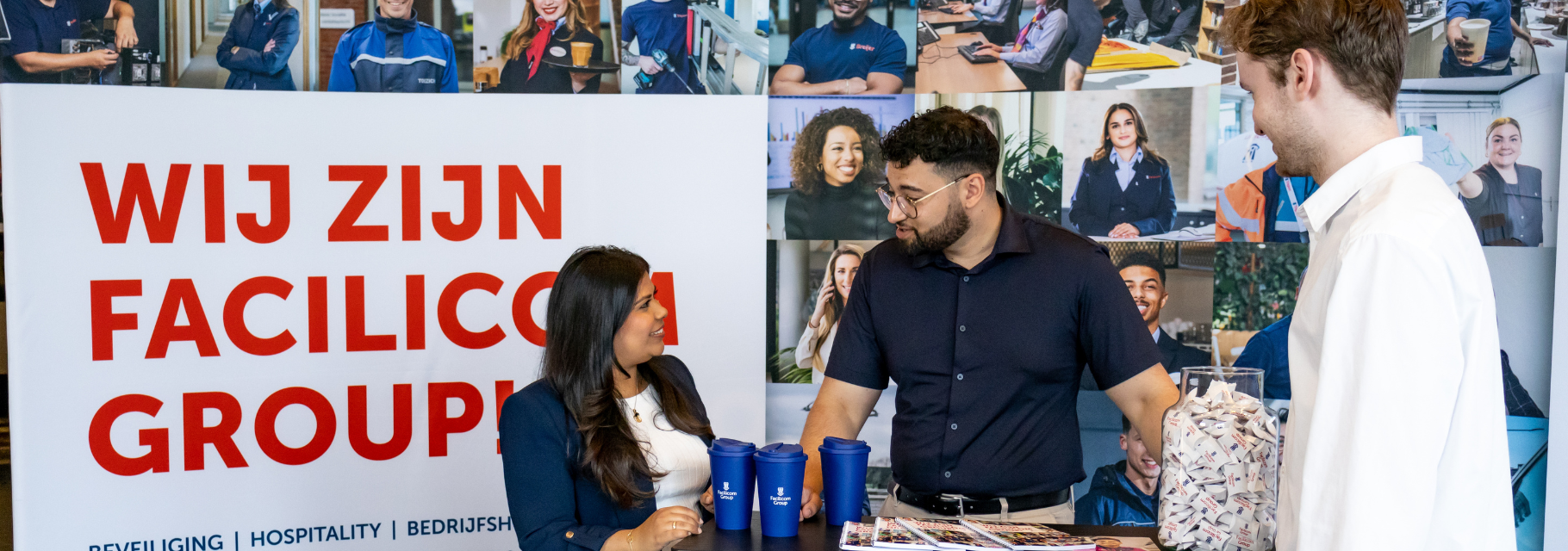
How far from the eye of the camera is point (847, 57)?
10.9ft

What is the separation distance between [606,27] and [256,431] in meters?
1.63

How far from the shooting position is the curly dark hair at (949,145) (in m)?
2.24

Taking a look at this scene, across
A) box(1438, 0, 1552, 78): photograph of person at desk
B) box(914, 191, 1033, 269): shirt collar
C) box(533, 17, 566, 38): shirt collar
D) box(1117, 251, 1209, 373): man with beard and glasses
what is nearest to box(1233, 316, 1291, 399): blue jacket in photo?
box(1117, 251, 1209, 373): man with beard and glasses

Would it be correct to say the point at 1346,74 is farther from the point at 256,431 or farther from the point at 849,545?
the point at 256,431

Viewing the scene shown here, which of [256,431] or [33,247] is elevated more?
[33,247]

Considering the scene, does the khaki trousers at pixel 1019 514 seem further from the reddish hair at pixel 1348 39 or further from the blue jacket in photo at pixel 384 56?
the blue jacket in photo at pixel 384 56

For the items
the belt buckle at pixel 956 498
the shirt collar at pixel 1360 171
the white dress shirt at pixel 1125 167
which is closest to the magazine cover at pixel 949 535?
the belt buckle at pixel 956 498

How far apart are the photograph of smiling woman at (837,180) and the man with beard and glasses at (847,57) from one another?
0.10 meters

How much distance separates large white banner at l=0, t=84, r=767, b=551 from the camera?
2.88m

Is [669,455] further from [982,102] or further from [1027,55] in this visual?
[1027,55]

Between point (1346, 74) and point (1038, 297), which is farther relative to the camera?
point (1038, 297)

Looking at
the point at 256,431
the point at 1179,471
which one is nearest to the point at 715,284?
the point at 256,431

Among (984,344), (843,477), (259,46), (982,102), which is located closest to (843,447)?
(843,477)

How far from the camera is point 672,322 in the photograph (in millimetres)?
3154
